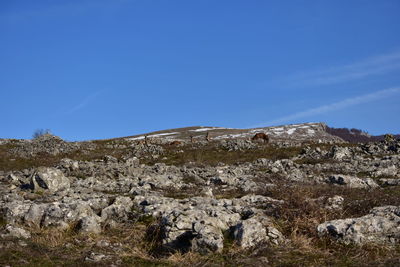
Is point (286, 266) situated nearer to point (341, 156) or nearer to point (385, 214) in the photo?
point (385, 214)

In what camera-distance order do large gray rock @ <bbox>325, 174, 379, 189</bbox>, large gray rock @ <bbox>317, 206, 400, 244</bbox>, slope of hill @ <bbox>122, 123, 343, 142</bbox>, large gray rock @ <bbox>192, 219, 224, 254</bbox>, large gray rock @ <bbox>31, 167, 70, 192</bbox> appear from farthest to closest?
1. slope of hill @ <bbox>122, 123, 343, 142</bbox>
2. large gray rock @ <bbox>325, 174, 379, 189</bbox>
3. large gray rock @ <bbox>31, 167, 70, 192</bbox>
4. large gray rock @ <bbox>317, 206, 400, 244</bbox>
5. large gray rock @ <bbox>192, 219, 224, 254</bbox>

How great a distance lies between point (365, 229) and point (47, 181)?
10.9 metres

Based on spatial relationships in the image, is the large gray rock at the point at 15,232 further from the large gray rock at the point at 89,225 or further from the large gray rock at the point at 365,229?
the large gray rock at the point at 365,229

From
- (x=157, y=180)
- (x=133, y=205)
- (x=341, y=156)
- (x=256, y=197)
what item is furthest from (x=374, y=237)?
(x=341, y=156)

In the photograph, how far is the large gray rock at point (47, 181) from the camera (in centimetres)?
1460

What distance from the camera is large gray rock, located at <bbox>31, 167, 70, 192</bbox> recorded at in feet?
47.9

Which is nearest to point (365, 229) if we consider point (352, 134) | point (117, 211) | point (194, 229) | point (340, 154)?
point (194, 229)

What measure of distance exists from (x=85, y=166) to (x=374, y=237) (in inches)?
657

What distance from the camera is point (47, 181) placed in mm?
14633

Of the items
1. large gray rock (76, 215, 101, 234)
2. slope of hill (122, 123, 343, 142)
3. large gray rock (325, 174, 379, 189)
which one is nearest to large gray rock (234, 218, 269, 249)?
large gray rock (76, 215, 101, 234)

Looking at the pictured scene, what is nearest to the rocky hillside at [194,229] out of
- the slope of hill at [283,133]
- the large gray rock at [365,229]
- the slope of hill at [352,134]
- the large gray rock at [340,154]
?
the large gray rock at [365,229]

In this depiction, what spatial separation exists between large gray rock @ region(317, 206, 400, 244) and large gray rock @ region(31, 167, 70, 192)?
32.7 ft

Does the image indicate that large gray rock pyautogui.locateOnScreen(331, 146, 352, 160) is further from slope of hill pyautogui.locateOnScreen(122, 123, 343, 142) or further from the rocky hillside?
slope of hill pyautogui.locateOnScreen(122, 123, 343, 142)

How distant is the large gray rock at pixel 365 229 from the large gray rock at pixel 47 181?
9965mm
